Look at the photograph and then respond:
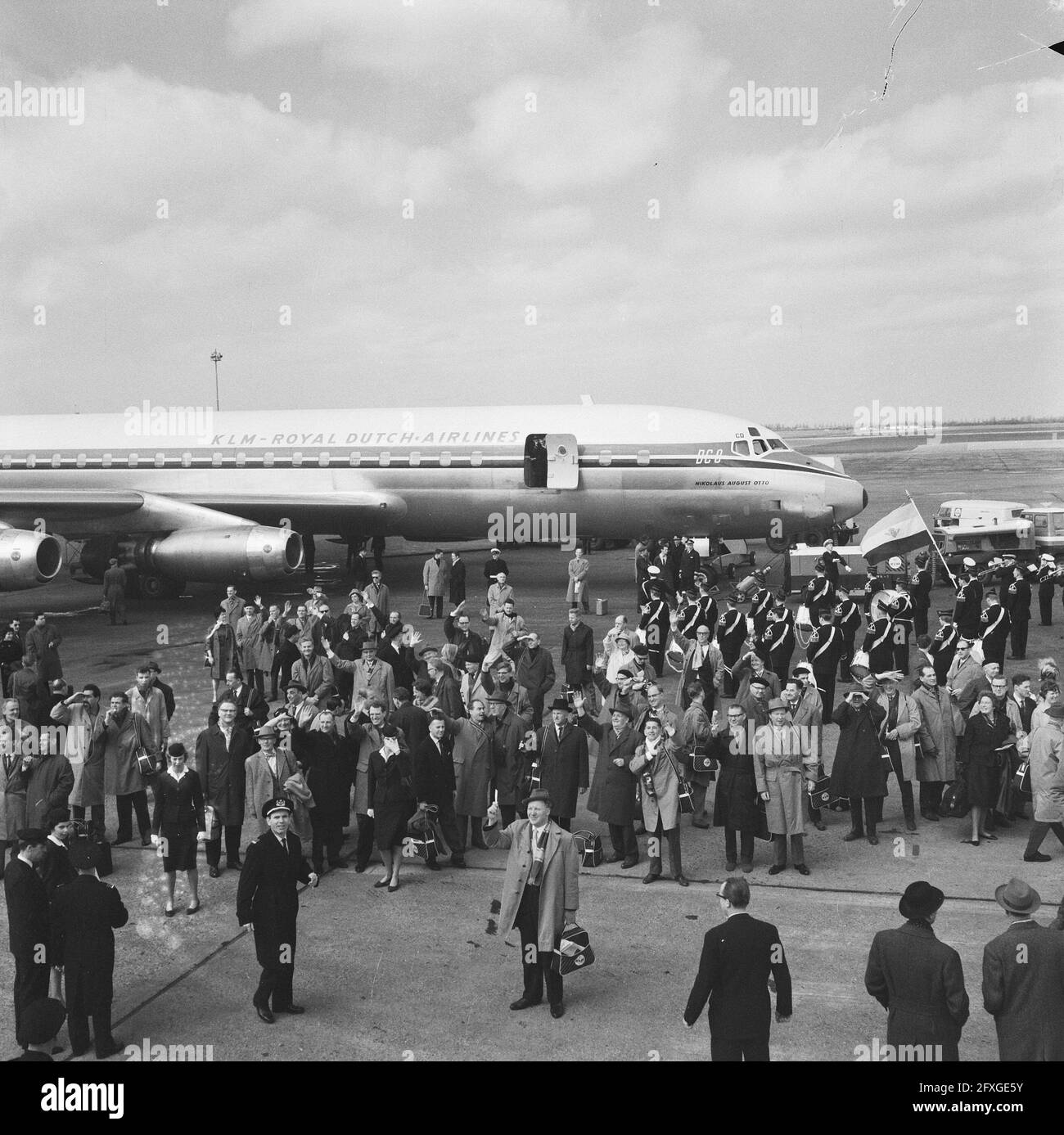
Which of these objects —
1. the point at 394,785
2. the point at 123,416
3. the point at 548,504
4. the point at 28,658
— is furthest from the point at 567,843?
the point at 123,416

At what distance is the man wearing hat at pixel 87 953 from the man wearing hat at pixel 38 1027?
107 millimetres

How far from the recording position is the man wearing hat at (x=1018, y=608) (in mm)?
16953

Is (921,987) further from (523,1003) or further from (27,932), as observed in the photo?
(27,932)

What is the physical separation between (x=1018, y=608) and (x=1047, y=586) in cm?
327

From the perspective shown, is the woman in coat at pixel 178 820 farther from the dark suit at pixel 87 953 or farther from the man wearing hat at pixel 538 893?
the man wearing hat at pixel 538 893

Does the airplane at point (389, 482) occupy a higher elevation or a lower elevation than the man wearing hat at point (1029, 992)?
higher

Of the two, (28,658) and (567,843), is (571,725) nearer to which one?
(567,843)

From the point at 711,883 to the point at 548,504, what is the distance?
49.3ft

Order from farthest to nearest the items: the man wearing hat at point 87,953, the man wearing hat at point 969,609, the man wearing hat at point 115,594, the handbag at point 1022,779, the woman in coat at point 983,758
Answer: the man wearing hat at point 115,594, the man wearing hat at point 969,609, the handbag at point 1022,779, the woman in coat at point 983,758, the man wearing hat at point 87,953

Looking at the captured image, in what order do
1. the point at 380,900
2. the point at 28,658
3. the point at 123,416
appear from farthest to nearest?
1. the point at 123,416
2. the point at 28,658
3. the point at 380,900

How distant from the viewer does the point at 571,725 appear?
974 centimetres

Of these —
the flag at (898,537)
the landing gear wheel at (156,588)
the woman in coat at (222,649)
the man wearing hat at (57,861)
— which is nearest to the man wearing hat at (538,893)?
the man wearing hat at (57,861)

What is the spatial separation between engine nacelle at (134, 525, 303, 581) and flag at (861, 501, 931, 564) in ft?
38.0
